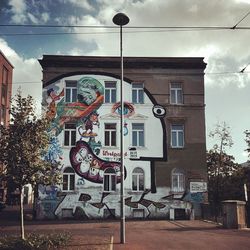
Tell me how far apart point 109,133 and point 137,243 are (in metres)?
15.0

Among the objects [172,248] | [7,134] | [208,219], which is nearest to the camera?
[172,248]

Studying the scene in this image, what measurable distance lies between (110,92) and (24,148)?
16184 mm

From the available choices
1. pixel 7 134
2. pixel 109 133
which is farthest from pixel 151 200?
pixel 7 134

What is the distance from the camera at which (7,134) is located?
16.0 meters

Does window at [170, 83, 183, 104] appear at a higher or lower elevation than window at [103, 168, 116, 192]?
higher

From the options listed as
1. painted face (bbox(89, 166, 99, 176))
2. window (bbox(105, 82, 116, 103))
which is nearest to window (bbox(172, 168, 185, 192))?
painted face (bbox(89, 166, 99, 176))

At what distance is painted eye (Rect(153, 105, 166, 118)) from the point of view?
1207 inches

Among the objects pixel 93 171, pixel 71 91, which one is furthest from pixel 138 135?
pixel 71 91

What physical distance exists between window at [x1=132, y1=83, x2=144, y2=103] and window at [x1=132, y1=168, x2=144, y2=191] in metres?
5.68

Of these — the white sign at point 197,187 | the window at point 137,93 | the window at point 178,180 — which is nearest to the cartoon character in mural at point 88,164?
the window at point 178,180

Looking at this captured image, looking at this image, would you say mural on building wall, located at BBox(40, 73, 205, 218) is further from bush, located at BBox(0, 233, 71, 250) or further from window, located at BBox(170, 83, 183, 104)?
bush, located at BBox(0, 233, 71, 250)

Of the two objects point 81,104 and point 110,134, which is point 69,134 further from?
point 110,134

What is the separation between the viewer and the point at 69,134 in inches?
1188

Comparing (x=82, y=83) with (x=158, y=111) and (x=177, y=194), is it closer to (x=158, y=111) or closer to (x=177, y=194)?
(x=158, y=111)
